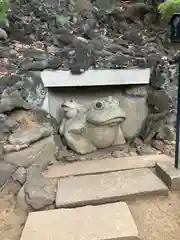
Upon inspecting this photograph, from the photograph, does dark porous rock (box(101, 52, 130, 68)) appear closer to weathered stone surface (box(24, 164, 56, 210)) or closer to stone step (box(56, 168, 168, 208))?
stone step (box(56, 168, 168, 208))

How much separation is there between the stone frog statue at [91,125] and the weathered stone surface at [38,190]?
22.0 inches

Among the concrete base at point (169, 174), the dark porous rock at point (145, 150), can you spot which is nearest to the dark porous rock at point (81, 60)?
the dark porous rock at point (145, 150)

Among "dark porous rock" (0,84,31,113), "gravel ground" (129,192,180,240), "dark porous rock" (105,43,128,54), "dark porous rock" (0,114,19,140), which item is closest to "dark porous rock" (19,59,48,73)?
"dark porous rock" (0,84,31,113)

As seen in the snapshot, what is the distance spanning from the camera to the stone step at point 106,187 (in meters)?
1.49

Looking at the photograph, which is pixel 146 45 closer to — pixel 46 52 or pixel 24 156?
pixel 46 52

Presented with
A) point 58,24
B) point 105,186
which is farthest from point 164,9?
point 105,186

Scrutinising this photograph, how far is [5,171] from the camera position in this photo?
1.70m

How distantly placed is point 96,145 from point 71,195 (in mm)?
776

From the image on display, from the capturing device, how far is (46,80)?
218cm

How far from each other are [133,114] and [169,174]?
962mm

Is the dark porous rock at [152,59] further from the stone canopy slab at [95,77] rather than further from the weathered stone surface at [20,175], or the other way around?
the weathered stone surface at [20,175]

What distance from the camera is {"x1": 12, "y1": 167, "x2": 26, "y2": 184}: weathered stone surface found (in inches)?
65.8

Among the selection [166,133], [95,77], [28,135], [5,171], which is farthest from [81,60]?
[5,171]

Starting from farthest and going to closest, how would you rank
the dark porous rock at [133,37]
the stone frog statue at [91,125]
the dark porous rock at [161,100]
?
the dark porous rock at [133,37]
the dark porous rock at [161,100]
the stone frog statue at [91,125]
